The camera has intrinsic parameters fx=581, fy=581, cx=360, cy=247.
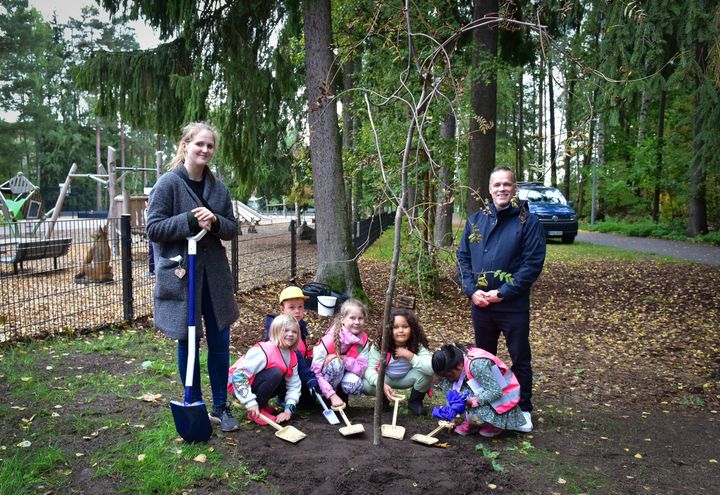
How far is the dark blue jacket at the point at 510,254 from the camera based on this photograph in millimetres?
3627

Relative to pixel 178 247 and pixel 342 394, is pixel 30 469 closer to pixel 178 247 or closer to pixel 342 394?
pixel 178 247

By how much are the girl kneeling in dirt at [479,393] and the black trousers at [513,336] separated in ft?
0.49

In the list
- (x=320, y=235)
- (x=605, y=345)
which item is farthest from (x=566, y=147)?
(x=320, y=235)

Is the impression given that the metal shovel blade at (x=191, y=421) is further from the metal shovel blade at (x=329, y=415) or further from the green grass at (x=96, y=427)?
the metal shovel blade at (x=329, y=415)

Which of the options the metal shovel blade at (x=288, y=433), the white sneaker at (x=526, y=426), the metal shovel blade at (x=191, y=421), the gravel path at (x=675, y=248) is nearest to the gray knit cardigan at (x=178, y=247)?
the metal shovel blade at (x=191, y=421)

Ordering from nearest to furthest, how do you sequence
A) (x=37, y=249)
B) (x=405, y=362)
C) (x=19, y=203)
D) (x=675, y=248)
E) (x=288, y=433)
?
(x=288, y=433) → (x=405, y=362) → (x=37, y=249) → (x=19, y=203) → (x=675, y=248)

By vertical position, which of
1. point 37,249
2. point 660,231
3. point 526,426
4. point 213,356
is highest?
point 37,249

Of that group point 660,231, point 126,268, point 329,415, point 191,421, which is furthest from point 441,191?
point 660,231

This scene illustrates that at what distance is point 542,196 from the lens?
60.0 ft

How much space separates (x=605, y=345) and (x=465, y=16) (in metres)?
6.50

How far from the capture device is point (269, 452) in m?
3.19

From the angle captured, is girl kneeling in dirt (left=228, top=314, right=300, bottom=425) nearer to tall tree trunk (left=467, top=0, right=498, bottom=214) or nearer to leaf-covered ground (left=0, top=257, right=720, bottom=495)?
leaf-covered ground (left=0, top=257, right=720, bottom=495)

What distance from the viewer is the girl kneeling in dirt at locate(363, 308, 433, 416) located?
3.96 metres

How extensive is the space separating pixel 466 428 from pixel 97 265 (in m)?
5.98
